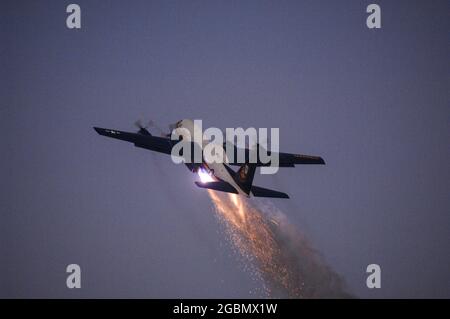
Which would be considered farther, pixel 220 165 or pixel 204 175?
pixel 204 175

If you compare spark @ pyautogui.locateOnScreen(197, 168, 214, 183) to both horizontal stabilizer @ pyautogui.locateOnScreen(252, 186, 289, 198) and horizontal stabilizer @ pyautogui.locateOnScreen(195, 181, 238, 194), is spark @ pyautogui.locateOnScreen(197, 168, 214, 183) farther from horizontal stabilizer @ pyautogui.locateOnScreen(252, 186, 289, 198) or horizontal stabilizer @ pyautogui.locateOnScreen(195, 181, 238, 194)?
horizontal stabilizer @ pyautogui.locateOnScreen(252, 186, 289, 198)

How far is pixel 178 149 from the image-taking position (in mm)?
46344

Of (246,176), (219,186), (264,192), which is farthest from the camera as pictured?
(246,176)

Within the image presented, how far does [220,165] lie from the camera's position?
4488 cm

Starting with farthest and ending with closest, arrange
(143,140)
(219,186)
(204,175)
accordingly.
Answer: (204,175) < (143,140) < (219,186)

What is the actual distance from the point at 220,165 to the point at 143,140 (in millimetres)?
6569

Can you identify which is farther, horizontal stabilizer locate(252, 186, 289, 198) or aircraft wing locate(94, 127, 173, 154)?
aircraft wing locate(94, 127, 173, 154)

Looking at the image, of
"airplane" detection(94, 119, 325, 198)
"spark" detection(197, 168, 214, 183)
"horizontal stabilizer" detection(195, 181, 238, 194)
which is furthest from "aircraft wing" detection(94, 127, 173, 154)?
"horizontal stabilizer" detection(195, 181, 238, 194)

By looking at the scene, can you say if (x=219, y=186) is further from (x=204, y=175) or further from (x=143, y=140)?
(x=143, y=140)

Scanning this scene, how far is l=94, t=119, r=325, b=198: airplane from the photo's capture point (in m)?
43.1

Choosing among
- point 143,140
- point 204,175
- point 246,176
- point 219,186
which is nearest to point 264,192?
point 246,176
